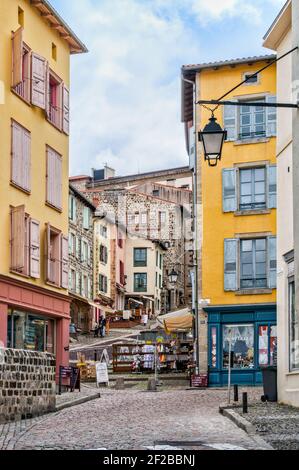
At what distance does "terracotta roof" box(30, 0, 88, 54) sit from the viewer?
27.5 m

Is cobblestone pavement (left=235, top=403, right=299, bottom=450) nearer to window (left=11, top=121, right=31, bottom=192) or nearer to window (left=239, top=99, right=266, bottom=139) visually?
window (left=11, top=121, right=31, bottom=192)

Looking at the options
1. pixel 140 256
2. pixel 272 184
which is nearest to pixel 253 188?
pixel 272 184

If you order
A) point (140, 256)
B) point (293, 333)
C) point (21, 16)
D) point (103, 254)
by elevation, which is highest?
point (21, 16)

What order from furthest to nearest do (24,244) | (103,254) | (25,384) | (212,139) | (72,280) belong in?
(103,254) → (72,280) → (24,244) → (25,384) → (212,139)

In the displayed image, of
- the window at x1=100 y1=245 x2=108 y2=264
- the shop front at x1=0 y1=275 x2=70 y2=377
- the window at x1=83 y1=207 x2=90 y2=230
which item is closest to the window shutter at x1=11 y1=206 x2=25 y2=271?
the shop front at x1=0 y1=275 x2=70 y2=377

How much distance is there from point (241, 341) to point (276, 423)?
55.3ft

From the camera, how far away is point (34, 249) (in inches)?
1018

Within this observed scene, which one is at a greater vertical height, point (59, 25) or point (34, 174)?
point (59, 25)

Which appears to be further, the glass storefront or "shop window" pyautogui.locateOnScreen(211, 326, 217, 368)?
"shop window" pyautogui.locateOnScreen(211, 326, 217, 368)

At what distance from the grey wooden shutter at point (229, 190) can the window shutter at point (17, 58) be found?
1027 centimetres

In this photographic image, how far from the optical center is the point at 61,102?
2877 centimetres

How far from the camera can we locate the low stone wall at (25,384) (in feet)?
55.1

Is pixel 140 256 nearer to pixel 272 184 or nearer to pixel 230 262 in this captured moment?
pixel 230 262

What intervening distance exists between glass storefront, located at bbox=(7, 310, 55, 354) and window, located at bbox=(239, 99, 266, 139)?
10.2 m
